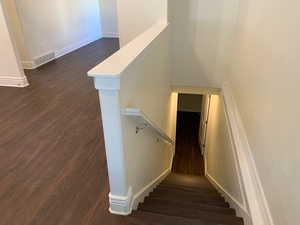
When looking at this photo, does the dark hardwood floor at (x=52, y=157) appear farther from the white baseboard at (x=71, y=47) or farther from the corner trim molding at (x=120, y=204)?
the white baseboard at (x=71, y=47)

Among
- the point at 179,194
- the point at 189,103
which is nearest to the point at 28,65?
the point at 179,194

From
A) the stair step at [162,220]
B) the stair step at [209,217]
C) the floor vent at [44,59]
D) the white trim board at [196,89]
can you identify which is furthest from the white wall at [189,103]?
the stair step at [162,220]

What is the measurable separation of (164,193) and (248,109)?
1.18 meters

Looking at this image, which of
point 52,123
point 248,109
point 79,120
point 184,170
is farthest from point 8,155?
point 184,170

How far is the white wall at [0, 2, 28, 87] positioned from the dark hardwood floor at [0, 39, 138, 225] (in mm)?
214

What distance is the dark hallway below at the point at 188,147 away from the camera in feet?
16.5

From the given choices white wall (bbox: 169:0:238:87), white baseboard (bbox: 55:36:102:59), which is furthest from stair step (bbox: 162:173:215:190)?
white baseboard (bbox: 55:36:102:59)

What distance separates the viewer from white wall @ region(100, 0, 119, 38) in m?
7.84

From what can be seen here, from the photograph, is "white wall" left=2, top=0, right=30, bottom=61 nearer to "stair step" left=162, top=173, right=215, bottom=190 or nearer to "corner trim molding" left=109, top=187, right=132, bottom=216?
"stair step" left=162, top=173, right=215, bottom=190

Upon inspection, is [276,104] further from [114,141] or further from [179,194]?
[179,194]

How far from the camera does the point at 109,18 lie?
26.3 feet

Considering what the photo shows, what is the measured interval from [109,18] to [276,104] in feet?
25.0

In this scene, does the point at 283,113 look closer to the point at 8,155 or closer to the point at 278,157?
the point at 278,157

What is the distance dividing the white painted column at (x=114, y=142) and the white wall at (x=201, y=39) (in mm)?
2416
